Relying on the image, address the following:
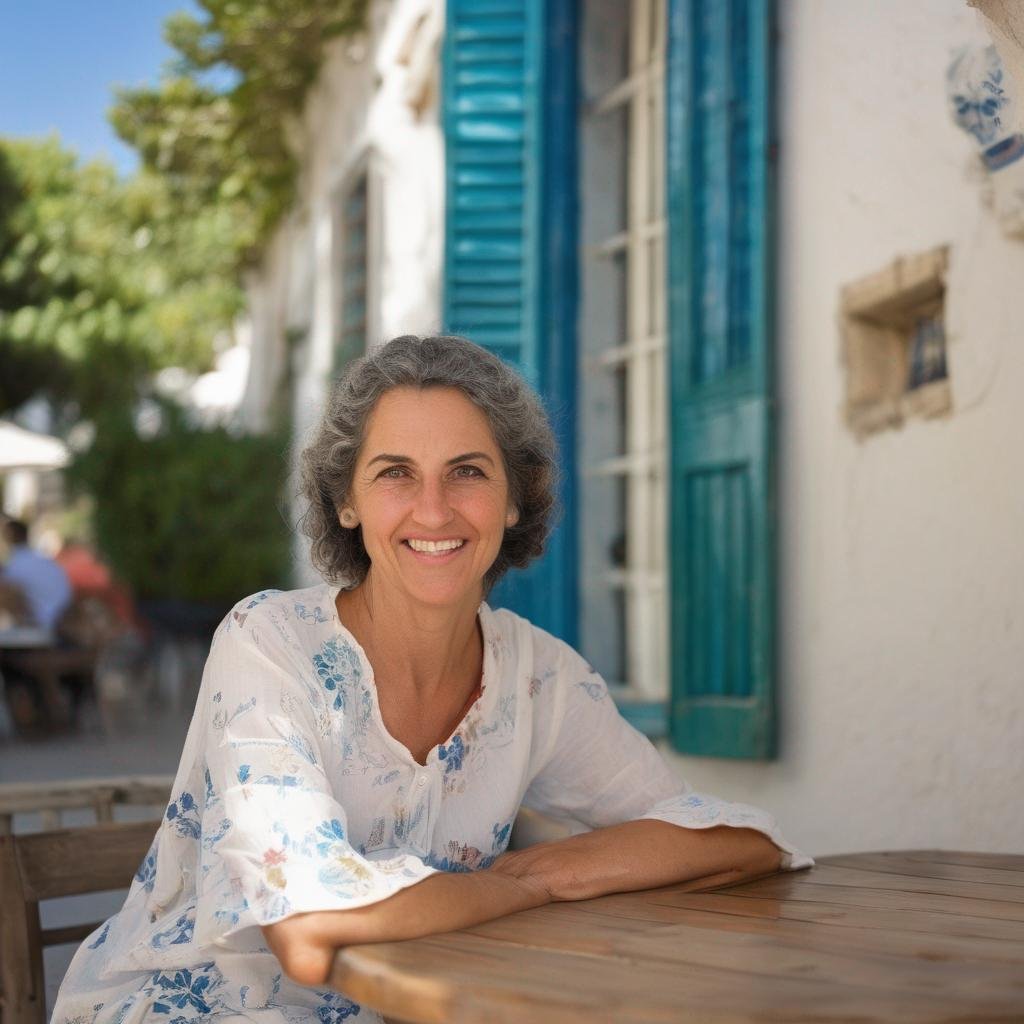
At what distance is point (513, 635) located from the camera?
2418 millimetres

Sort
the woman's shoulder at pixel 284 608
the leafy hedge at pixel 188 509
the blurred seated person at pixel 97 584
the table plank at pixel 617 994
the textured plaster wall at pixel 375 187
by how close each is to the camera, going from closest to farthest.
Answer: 1. the table plank at pixel 617 994
2. the woman's shoulder at pixel 284 608
3. the textured plaster wall at pixel 375 187
4. the blurred seated person at pixel 97 584
5. the leafy hedge at pixel 188 509

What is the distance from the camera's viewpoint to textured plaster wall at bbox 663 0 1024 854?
11.0 ft

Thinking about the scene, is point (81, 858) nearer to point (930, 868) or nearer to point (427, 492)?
point (427, 492)

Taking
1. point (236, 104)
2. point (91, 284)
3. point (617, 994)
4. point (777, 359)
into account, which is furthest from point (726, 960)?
point (91, 284)

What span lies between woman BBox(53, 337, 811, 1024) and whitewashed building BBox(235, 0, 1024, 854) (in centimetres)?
46

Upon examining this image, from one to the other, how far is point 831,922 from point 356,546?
0.99 metres

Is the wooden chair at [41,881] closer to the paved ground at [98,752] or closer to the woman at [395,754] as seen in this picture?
the woman at [395,754]

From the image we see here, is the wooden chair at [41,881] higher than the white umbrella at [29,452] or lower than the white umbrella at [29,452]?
lower

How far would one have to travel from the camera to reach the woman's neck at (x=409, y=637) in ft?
7.33

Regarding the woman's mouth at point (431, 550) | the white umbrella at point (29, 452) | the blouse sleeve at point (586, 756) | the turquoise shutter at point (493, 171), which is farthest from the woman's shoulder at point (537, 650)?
the white umbrella at point (29, 452)

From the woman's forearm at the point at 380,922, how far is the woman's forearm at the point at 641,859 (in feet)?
0.53

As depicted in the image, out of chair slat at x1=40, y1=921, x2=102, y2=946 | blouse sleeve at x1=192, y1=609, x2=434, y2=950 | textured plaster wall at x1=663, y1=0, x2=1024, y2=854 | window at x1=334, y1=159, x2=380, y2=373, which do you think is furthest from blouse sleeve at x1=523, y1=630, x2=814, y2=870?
window at x1=334, y1=159, x2=380, y2=373

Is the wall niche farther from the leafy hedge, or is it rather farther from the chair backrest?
the leafy hedge

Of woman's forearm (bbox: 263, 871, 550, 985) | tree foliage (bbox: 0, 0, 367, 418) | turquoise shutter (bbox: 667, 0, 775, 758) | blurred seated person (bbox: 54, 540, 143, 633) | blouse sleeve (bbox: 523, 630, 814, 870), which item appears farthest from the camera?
blurred seated person (bbox: 54, 540, 143, 633)
